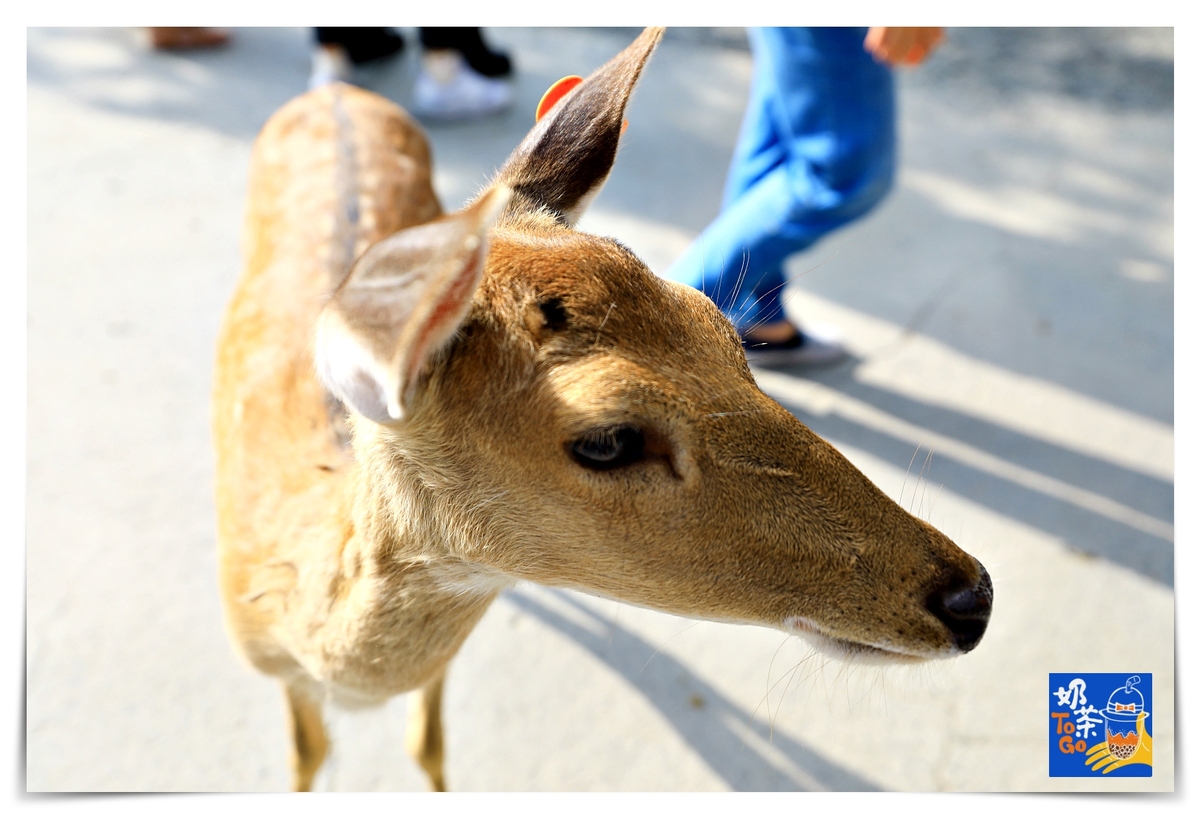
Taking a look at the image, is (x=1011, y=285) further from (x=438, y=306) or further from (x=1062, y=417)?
(x=438, y=306)

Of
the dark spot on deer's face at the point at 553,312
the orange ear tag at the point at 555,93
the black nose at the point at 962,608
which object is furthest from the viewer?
the orange ear tag at the point at 555,93

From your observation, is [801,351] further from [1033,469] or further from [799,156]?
[799,156]

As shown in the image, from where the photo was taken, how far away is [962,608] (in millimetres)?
1544

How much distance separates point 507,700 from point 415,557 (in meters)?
1.47

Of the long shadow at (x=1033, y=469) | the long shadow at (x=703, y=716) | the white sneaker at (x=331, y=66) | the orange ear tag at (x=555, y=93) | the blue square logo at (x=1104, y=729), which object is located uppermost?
the orange ear tag at (x=555, y=93)

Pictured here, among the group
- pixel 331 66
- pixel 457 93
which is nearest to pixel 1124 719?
pixel 457 93

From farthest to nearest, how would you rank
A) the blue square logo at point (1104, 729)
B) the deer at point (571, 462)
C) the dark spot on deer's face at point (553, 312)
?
1. the blue square logo at point (1104, 729)
2. the dark spot on deer's face at point (553, 312)
3. the deer at point (571, 462)

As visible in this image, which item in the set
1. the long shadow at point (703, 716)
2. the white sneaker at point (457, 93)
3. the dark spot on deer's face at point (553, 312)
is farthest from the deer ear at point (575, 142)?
the white sneaker at point (457, 93)

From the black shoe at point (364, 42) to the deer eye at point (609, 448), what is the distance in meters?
4.17

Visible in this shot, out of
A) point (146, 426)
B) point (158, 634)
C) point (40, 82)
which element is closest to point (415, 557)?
point (158, 634)

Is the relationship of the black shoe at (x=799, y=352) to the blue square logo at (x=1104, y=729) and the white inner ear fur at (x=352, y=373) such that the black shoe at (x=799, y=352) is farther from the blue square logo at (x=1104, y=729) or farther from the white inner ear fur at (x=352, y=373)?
the white inner ear fur at (x=352, y=373)

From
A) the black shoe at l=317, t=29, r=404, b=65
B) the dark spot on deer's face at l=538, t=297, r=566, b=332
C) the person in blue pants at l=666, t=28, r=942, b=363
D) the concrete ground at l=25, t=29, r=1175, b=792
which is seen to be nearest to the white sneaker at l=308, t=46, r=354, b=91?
the black shoe at l=317, t=29, r=404, b=65

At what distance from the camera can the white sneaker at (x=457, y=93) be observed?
5.04 metres

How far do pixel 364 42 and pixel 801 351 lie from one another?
Answer: 306cm
